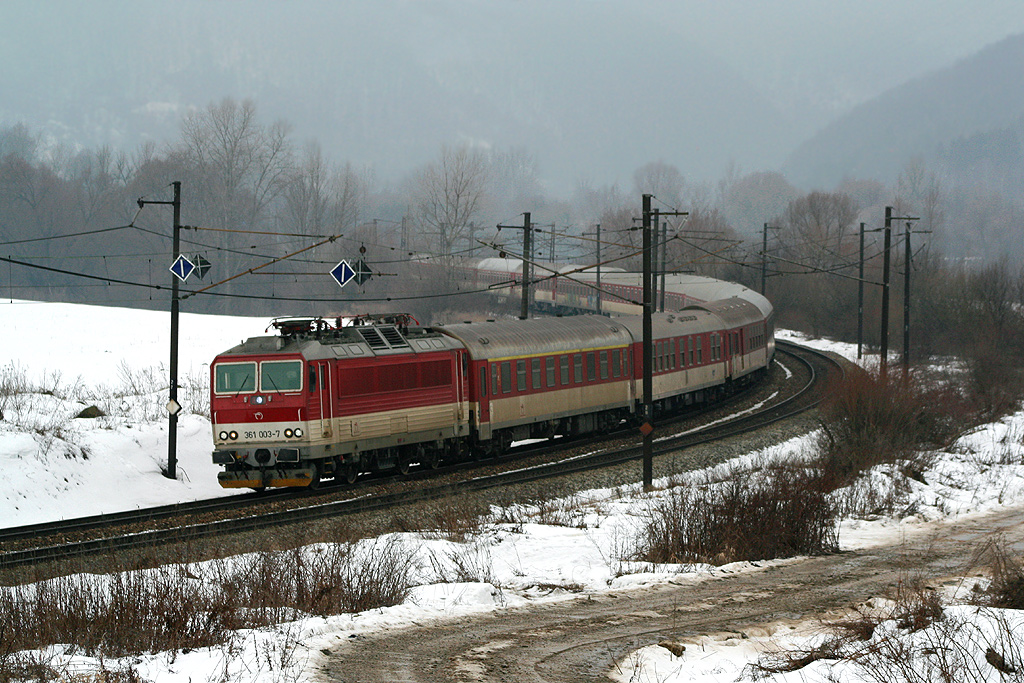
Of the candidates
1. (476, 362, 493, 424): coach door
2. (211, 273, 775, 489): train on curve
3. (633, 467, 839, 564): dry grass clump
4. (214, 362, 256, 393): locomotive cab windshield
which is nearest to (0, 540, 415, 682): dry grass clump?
(633, 467, 839, 564): dry grass clump

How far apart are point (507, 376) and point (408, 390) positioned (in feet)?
13.1

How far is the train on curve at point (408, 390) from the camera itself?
71.9 ft

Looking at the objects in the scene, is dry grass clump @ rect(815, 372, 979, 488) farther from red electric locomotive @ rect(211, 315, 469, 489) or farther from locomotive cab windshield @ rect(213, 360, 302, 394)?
locomotive cab windshield @ rect(213, 360, 302, 394)

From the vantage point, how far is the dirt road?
9.42 m

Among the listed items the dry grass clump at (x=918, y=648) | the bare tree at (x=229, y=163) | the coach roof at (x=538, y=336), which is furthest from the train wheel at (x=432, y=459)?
the bare tree at (x=229, y=163)

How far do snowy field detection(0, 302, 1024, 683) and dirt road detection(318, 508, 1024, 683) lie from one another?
39 centimetres

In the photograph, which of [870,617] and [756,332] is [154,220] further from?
[870,617]

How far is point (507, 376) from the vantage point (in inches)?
1075

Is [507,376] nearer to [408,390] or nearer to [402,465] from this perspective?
[408,390]

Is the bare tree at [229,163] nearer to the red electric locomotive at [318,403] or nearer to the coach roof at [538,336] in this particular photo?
the coach roof at [538,336]

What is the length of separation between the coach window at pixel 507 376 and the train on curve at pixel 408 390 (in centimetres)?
4

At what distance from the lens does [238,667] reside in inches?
357

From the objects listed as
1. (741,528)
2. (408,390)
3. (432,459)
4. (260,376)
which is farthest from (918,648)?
(432,459)

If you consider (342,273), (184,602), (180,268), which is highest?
(180,268)
